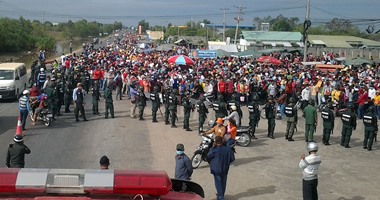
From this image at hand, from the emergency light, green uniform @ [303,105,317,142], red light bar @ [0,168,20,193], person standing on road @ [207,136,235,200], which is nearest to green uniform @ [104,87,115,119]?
green uniform @ [303,105,317,142]

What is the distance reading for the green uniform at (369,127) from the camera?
14727mm

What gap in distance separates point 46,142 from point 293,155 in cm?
786

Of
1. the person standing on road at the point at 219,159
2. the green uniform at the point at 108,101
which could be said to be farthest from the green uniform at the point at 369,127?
the green uniform at the point at 108,101

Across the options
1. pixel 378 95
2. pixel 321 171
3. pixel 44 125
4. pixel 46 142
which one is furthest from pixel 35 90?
pixel 378 95

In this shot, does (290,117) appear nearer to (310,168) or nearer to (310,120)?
(310,120)

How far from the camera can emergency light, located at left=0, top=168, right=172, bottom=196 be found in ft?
15.7

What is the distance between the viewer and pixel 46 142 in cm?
1453

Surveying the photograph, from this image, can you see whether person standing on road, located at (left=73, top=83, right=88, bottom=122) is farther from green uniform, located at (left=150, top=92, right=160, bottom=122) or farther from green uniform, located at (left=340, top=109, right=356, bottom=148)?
green uniform, located at (left=340, top=109, right=356, bottom=148)

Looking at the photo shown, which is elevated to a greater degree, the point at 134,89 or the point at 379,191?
the point at 134,89

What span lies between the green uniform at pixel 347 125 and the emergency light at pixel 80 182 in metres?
11.3

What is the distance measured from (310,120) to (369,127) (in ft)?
6.23

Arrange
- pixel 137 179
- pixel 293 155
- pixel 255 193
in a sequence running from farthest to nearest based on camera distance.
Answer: pixel 293 155 < pixel 255 193 < pixel 137 179

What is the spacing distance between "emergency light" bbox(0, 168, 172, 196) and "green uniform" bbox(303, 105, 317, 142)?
11.0 meters

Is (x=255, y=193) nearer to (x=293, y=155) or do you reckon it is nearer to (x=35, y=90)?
(x=293, y=155)
